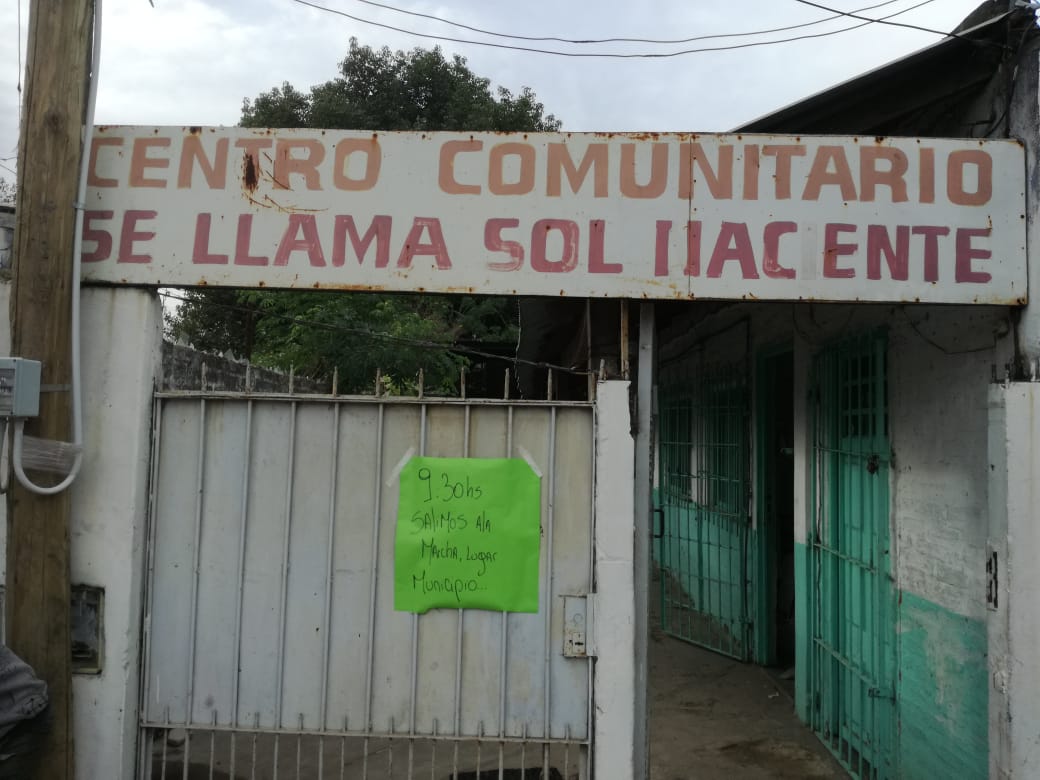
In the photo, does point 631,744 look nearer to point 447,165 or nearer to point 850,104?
point 447,165

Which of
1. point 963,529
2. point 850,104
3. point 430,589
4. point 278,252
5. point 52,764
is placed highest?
point 850,104

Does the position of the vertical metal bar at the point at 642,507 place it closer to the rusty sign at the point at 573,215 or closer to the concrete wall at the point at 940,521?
the rusty sign at the point at 573,215

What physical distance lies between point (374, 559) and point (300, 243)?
129cm

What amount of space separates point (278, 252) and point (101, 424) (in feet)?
3.25

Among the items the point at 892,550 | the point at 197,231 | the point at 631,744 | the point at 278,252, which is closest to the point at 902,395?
the point at 892,550

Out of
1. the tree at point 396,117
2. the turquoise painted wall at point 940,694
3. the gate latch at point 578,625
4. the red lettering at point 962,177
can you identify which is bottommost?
the turquoise painted wall at point 940,694

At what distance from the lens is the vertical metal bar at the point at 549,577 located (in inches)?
119

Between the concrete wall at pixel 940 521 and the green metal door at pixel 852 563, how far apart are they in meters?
0.14

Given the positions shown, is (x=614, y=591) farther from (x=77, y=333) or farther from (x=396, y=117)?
(x=396, y=117)

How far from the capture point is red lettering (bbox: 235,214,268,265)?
3.03 metres

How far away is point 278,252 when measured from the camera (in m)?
3.03

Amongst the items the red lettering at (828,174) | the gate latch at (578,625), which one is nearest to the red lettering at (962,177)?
the red lettering at (828,174)

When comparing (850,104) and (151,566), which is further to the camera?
(850,104)

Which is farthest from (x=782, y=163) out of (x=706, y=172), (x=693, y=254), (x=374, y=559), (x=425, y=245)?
(x=374, y=559)
